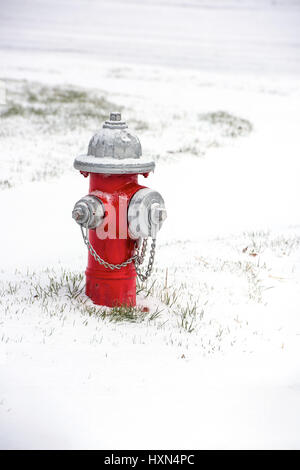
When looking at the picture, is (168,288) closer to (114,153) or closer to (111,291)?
(111,291)

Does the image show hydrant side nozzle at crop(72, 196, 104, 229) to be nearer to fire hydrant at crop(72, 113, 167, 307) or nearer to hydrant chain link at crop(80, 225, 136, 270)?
fire hydrant at crop(72, 113, 167, 307)

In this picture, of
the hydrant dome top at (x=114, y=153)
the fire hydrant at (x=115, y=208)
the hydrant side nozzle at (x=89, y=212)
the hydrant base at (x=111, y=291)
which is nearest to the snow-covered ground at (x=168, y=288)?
the hydrant base at (x=111, y=291)

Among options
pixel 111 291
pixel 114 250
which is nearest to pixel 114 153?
pixel 114 250

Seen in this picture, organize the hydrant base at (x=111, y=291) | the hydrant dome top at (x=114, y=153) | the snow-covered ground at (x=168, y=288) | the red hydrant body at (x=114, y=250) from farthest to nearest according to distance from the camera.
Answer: the hydrant base at (x=111, y=291) < the red hydrant body at (x=114, y=250) < the hydrant dome top at (x=114, y=153) < the snow-covered ground at (x=168, y=288)

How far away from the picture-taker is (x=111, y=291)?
460 cm

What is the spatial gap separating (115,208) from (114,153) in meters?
0.40

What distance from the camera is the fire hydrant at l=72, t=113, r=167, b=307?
436cm

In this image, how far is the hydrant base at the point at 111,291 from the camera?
460cm

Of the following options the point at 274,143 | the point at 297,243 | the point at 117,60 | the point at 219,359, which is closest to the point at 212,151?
the point at 274,143

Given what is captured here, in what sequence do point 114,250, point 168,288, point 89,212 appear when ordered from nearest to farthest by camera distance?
point 89,212
point 114,250
point 168,288

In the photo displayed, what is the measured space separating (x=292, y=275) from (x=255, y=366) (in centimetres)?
192

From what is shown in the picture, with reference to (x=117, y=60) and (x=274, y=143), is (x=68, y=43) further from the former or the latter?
(x=274, y=143)

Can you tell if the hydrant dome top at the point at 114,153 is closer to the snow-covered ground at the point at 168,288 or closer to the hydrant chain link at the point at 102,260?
the hydrant chain link at the point at 102,260

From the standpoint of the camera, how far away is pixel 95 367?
12.3 feet
